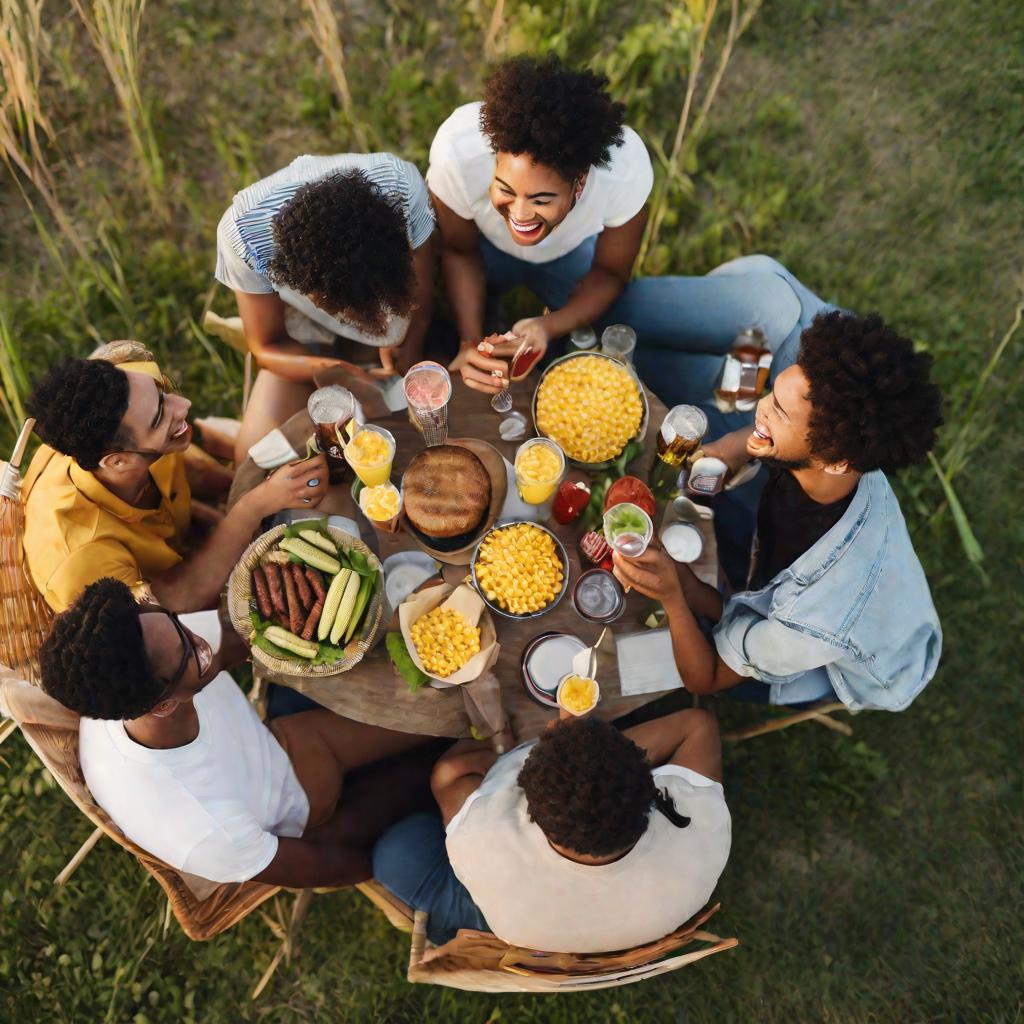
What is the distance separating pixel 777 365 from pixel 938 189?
213cm

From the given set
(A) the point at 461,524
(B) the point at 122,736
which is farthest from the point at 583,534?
(B) the point at 122,736

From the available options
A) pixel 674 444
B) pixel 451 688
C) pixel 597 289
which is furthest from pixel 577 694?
pixel 597 289

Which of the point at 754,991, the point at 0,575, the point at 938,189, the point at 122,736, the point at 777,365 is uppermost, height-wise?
the point at 938,189

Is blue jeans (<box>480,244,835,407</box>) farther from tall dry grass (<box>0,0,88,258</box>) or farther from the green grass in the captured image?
tall dry grass (<box>0,0,88,258</box>)

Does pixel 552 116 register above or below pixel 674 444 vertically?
above

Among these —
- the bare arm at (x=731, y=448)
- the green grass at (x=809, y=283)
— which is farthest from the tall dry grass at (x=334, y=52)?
the bare arm at (x=731, y=448)

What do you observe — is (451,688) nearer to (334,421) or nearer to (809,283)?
(334,421)

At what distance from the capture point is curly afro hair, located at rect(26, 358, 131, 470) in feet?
8.06

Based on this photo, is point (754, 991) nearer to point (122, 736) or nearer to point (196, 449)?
point (122, 736)

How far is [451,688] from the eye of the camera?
263 centimetres

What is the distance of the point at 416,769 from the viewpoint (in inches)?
128

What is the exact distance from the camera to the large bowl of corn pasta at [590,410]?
282 centimetres

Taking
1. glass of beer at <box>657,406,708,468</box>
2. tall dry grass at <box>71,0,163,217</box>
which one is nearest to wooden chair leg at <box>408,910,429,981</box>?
glass of beer at <box>657,406,708,468</box>

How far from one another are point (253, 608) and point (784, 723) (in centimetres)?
237
